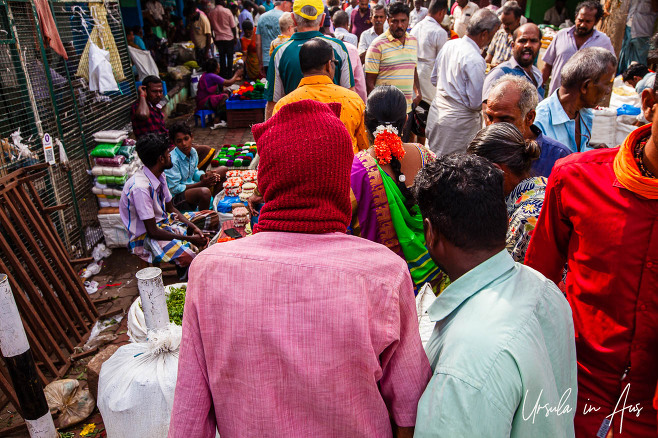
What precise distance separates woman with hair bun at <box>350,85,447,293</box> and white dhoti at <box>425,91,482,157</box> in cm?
220

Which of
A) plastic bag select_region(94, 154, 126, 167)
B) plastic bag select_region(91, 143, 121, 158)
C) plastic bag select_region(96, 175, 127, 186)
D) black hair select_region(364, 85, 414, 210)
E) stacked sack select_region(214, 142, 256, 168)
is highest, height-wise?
black hair select_region(364, 85, 414, 210)

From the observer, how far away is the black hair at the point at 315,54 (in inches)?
134

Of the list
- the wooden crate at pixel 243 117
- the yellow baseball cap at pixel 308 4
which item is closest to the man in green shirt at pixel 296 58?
the yellow baseball cap at pixel 308 4

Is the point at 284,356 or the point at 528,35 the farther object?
the point at 528,35

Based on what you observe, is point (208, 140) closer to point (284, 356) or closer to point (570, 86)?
point (570, 86)

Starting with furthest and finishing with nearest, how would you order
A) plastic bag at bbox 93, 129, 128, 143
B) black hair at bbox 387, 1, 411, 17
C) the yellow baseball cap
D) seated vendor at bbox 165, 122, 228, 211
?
black hair at bbox 387, 1, 411, 17, seated vendor at bbox 165, 122, 228, 211, plastic bag at bbox 93, 129, 128, 143, the yellow baseball cap

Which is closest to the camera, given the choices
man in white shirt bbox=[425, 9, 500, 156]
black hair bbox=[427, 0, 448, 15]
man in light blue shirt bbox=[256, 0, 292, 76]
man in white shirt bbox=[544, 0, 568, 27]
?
man in white shirt bbox=[425, 9, 500, 156]

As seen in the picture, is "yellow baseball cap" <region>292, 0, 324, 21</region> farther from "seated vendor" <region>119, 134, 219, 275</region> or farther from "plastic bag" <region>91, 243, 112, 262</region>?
"plastic bag" <region>91, 243, 112, 262</region>

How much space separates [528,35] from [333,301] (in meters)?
4.08

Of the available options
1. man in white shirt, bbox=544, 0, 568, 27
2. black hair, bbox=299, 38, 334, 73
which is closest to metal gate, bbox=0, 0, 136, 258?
black hair, bbox=299, 38, 334, 73

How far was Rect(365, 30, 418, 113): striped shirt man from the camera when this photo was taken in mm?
5539

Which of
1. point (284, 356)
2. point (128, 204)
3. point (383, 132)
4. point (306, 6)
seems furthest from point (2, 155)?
point (284, 356)

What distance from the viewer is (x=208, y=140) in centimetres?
876

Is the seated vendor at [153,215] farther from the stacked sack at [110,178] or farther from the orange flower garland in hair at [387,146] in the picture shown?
the orange flower garland in hair at [387,146]
